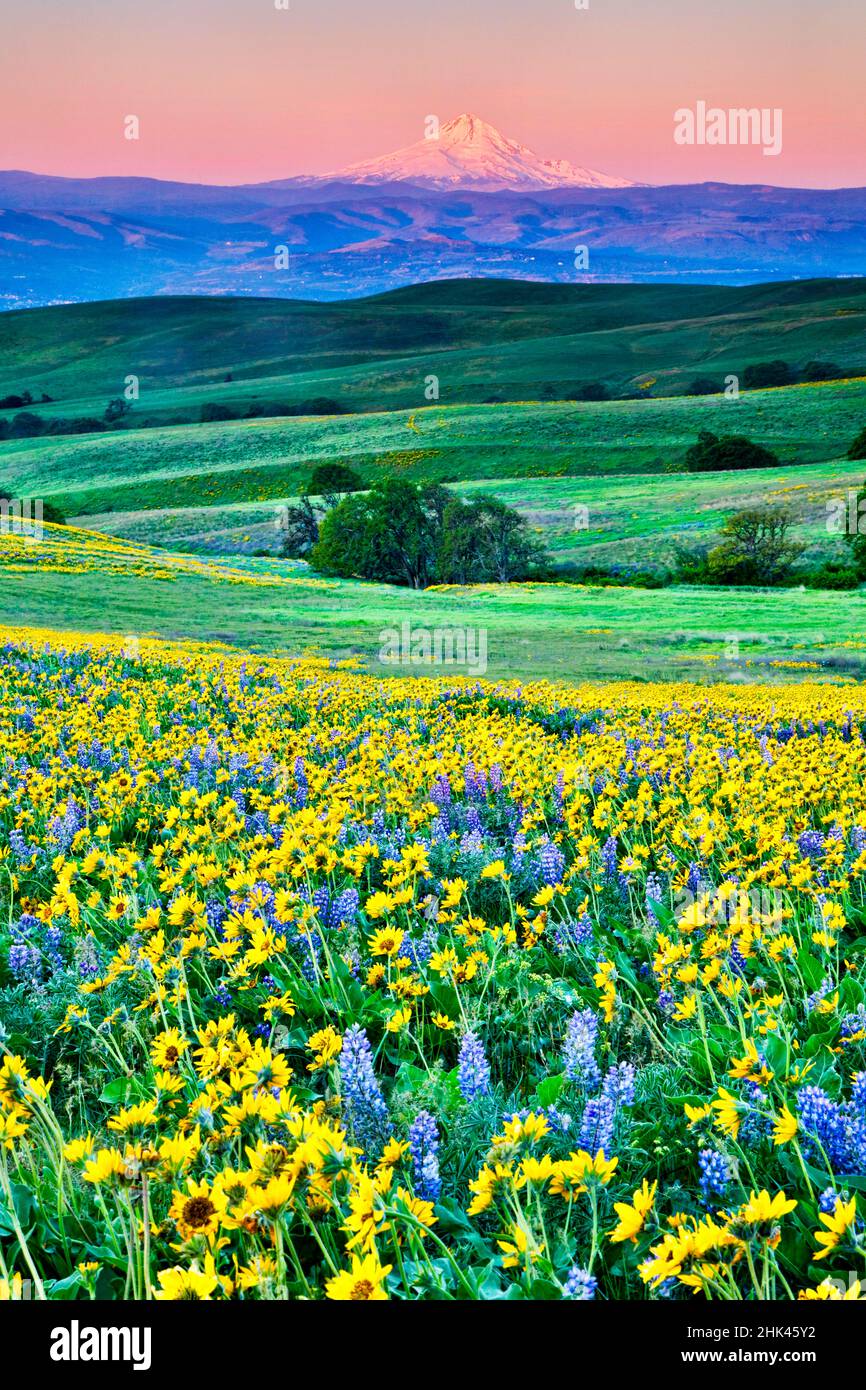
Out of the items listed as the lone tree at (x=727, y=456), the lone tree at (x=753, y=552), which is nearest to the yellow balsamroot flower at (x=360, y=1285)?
the lone tree at (x=753, y=552)

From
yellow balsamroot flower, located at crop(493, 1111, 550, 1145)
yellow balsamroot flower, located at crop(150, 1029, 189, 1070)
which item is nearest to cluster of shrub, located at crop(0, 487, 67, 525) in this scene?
yellow balsamroot flower, located at crop(150, 1029, 189, 1070)

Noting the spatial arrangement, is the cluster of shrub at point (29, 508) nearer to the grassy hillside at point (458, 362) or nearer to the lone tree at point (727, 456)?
the lone tree at point (727, 456)

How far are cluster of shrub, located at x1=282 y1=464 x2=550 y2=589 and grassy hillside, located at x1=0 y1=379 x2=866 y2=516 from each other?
28.9m

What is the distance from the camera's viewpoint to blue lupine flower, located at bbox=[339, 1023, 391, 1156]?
2.71 meters

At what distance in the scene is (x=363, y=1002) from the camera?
3.94 metres

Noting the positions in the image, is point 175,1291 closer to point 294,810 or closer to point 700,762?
point 294,810

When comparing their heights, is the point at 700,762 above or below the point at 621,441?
below

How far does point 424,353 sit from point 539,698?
18523 centimetres

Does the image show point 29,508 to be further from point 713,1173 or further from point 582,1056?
point 713,1173

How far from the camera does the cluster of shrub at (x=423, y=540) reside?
61.3 m

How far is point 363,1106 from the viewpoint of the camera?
273 centimetres

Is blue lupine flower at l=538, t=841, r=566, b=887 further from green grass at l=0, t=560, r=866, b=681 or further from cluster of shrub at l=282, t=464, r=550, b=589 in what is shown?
cluster of shrub at l=282, t=464, r=550, b=589

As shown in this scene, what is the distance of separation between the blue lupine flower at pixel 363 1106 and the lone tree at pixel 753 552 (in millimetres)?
53907
